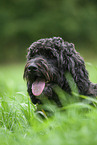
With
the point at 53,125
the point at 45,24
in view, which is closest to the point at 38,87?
the point at 53,125

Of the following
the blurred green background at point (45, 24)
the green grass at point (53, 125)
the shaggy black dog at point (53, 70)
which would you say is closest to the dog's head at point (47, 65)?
the shaggy black dog at point (53, 70)

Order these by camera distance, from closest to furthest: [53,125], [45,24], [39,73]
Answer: [53,125] < [39,73] < [45,24]

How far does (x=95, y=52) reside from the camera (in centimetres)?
2456

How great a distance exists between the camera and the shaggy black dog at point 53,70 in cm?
342

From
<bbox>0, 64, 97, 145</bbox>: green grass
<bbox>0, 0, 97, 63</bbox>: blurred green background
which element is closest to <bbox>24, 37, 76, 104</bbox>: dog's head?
<bbox>0, 64, 97, 145</bbox>: green grass

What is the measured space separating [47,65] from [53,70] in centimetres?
12

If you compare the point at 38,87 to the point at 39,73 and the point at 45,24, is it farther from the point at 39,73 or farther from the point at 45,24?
the point at 45,24

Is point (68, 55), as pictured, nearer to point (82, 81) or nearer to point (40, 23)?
point (82, 81)

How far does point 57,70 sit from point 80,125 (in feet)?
4.09

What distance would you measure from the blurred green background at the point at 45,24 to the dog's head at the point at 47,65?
2082cm

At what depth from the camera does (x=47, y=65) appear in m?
3.45

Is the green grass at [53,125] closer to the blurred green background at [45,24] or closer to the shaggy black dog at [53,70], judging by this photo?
the shaggy black dog at [53,70]

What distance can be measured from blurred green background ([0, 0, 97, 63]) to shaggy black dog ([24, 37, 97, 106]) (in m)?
20.8

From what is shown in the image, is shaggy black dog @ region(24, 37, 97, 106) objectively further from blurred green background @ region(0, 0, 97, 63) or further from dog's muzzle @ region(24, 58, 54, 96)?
blurred green background @ region(0, 0, 97, 63)
